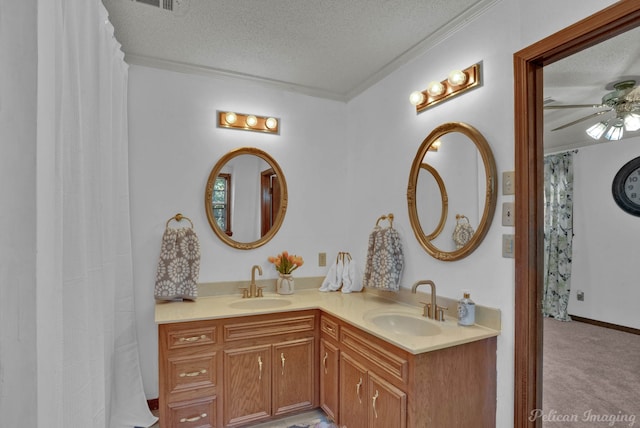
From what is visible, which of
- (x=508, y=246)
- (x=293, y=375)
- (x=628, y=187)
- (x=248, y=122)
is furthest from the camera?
(x=628, y=187)

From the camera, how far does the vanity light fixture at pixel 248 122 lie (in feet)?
9.04

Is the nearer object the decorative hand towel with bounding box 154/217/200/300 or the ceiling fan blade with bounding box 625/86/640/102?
the ceiling fan blade with bounding box 625/86/640/102

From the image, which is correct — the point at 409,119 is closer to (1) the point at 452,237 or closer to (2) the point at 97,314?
(1) the point at 452,237

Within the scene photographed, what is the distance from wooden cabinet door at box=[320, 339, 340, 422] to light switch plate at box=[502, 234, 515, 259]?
117cm

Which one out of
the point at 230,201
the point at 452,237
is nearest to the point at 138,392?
the point at 230,201

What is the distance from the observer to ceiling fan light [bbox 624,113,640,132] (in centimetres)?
195

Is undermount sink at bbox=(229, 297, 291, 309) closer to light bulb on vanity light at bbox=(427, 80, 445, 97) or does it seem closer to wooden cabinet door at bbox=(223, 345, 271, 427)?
wooden cabinet door at bbox=(223, 345, 271, 427)

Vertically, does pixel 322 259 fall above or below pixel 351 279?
above

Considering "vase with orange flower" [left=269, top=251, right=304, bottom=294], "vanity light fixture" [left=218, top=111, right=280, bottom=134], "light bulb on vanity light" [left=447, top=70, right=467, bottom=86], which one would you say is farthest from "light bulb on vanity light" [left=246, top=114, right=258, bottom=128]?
"light bulb on vanity light" [left=447, top=70, right=467, bottom=86]

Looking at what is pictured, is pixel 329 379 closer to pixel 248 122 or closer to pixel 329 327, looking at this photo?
pixel 329 327

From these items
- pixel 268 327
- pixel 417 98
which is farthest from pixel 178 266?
pixel 417 98

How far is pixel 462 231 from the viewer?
6.66ft

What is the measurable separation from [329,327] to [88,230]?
153cm

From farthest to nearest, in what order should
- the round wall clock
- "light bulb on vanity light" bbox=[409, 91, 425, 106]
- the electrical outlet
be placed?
the round wall clock → the electrical outlet → "light bulb on vanity light" bbox=[409, 91, 425, 106]
